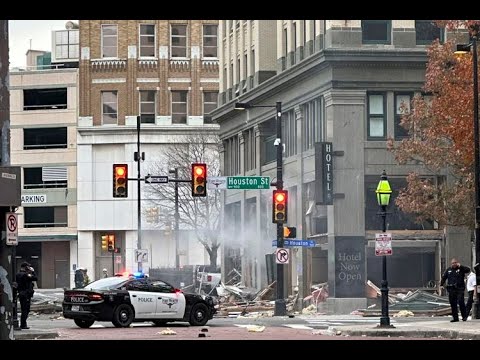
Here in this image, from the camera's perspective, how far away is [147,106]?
8994 cm

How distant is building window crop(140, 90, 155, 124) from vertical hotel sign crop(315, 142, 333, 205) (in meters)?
39.1

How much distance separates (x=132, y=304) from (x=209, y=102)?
181ft

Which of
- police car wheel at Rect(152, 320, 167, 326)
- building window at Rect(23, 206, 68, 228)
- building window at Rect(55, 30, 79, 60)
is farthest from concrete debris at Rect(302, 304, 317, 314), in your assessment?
building window at Rect(55, 30, 79, 60)

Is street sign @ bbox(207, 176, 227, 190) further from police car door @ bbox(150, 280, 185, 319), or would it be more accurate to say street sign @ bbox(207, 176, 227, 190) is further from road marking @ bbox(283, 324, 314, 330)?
police car door @ bbox(150, 280, 185, 319)

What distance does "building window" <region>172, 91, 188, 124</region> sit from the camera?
296 feet

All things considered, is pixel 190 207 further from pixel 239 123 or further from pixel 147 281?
pixel 147 281

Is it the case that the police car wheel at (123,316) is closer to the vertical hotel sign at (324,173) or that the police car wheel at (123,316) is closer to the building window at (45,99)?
the vertical hotel sign at (324,173)

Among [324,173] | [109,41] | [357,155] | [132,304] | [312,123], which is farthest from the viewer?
[109,41]

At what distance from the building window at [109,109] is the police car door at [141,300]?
5329 cm

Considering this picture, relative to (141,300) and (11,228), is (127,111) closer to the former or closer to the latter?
(141,300)

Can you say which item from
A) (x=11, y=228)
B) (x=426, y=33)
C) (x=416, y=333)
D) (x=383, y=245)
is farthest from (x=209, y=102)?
(x=11, y=228)

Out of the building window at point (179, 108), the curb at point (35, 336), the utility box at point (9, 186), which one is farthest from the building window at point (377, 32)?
the building window at point (179, 108)

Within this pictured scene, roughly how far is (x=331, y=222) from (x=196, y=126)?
1508 inches
